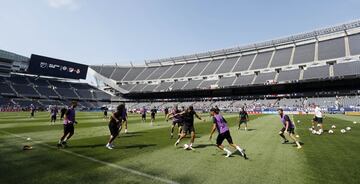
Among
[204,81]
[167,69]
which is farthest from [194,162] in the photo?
[167,69]

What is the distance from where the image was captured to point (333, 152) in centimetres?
1088

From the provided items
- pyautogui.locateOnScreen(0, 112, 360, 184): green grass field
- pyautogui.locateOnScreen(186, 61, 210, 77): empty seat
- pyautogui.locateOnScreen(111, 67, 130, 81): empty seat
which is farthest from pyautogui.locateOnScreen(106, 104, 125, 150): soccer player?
pyautogui.locateOnScreen(111, 67, 130, 81): empty seat

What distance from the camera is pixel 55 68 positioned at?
84000 mm

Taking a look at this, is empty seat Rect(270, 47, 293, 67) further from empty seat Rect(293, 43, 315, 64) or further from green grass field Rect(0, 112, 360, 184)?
green grass field Rect(0, 112, 360, 184)

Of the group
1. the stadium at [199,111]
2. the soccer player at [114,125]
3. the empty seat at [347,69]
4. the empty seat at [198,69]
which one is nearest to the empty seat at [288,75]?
the stadium at [199,111]

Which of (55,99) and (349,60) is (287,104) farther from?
(55,99)

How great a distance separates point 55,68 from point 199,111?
52089mm

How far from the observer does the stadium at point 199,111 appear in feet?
26.0

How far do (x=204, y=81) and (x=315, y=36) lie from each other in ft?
125

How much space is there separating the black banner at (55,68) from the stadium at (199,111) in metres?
0.35

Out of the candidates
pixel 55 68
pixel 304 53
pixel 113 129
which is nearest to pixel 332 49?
pixel 304 53

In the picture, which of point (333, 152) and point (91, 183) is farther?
point (333, 152)

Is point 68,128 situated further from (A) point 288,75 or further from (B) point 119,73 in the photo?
(B) point 119,73

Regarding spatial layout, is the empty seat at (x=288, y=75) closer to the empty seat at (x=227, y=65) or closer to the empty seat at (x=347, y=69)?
the empty seat at (x=347, y=69)
